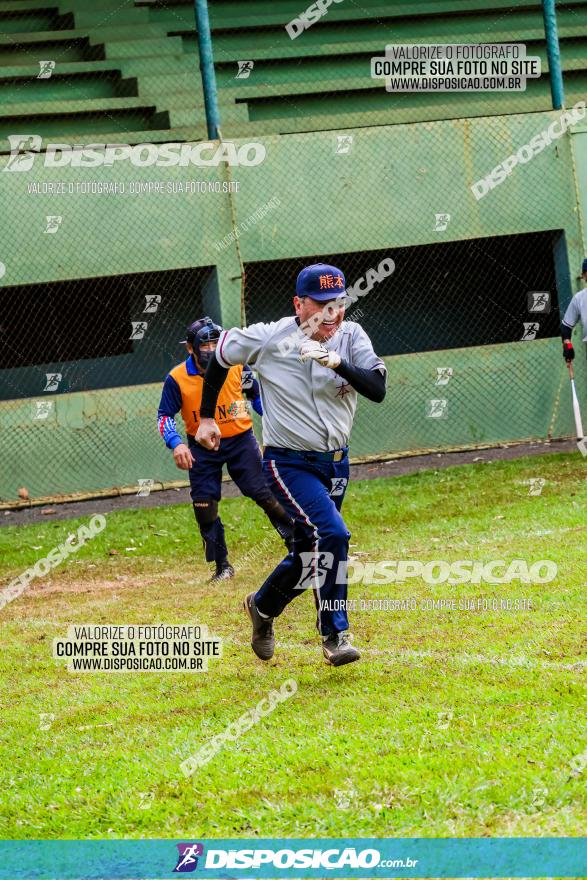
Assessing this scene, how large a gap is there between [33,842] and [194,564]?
22.2ft

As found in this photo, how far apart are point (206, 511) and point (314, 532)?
12.7 ft

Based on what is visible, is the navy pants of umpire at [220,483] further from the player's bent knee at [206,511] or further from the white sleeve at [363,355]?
the white sleeve at [363,355]

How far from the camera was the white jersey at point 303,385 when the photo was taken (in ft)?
22.5

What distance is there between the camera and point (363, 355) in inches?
269

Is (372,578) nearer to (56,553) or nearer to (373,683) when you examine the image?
(373,683)

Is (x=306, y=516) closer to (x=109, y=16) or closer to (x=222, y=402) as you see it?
(x=222, y=402)

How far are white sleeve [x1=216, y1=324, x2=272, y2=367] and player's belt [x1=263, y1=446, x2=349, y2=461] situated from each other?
1.71ft

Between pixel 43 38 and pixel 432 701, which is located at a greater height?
pixel 43 38

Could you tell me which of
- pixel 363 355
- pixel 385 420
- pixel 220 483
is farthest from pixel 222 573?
pixel 385 420

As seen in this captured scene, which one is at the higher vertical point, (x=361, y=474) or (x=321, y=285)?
(x=321, y=285)

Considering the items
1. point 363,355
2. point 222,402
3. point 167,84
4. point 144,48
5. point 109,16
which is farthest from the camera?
point 109,16

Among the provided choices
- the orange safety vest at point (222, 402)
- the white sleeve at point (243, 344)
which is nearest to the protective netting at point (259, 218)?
the orange safety vest at point (222, 402)

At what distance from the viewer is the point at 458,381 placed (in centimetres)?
1648

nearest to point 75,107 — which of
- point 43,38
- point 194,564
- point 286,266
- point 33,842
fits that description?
point 43,38
